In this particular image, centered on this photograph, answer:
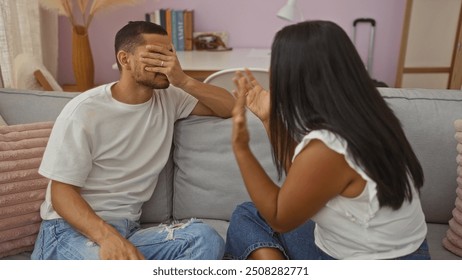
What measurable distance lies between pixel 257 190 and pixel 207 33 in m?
2.49

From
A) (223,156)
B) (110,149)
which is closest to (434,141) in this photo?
(223,156)

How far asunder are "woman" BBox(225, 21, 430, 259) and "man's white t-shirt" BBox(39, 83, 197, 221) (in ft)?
1.45

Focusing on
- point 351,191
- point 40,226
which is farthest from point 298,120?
point 40,226

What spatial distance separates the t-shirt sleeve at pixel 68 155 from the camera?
1.14 m

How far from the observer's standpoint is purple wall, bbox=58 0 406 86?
3.21 m

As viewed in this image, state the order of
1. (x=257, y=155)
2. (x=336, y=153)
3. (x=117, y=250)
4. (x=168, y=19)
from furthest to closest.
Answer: (x=168, y=19), (x=257, y=155), (x=117, y=250), (x=336, y=153)

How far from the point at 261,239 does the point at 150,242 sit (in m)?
0.31

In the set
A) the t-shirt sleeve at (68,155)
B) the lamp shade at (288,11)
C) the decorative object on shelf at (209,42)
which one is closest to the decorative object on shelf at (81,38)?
the decorative object on shelf at (209,42)

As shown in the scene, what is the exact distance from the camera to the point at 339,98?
2.76 feet

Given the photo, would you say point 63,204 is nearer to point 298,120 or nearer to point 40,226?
point 40,226

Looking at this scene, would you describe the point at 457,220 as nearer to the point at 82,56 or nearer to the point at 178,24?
the point at 82,56

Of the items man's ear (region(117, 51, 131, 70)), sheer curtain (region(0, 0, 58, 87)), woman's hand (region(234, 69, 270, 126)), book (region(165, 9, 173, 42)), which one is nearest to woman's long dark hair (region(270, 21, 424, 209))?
woman's hand (region(234, 69, 270, 126))

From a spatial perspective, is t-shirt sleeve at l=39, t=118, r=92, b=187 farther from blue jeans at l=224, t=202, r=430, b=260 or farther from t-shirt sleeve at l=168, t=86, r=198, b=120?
blue jeans at l=224, t=202, r=430, b=260

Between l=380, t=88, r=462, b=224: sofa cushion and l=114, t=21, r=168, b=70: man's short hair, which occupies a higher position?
l=114, t=21, r=168, b=70: man's short hair
